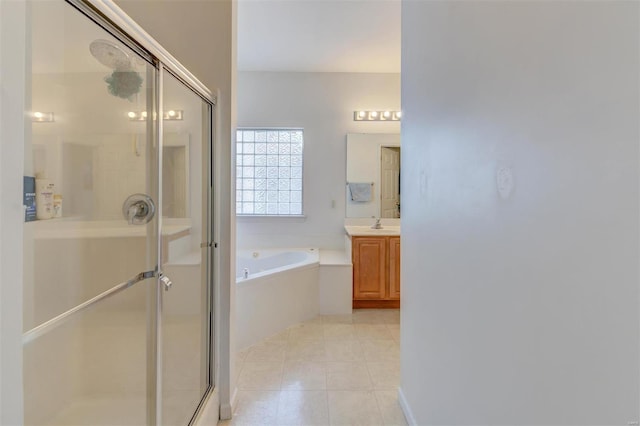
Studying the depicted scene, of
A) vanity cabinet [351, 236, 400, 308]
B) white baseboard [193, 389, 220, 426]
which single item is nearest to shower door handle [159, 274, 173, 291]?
white baseboard [193, 389, 220, 426]

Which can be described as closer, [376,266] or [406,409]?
[406,409]

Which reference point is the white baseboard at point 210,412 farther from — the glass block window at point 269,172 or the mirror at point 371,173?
the mirror at point 371,173

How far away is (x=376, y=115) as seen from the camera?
13.3 feet

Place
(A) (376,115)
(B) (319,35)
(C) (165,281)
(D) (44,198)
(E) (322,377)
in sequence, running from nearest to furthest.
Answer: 1. (D) (44,198)
2. (C) (165,281)
3. (E) (322,377)
4. (B) (319,35)
5. (A) (376,115)

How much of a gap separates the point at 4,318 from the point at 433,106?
4.80 feet

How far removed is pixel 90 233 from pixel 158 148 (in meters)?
0.60

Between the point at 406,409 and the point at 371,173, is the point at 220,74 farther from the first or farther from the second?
the point at 371,173

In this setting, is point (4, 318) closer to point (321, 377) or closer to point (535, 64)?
point (535, 64)

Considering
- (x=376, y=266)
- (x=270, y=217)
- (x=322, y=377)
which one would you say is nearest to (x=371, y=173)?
(x=376, y=266)

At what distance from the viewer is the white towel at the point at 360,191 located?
13.3 ft

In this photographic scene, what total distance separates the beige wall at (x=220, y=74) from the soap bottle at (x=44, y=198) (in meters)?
0.74

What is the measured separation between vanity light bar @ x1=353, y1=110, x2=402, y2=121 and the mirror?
8.1 inches

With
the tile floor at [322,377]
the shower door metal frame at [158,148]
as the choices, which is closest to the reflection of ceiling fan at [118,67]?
the shower door metal frame at [158,148]

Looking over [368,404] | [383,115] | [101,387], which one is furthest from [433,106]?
[383,115]
